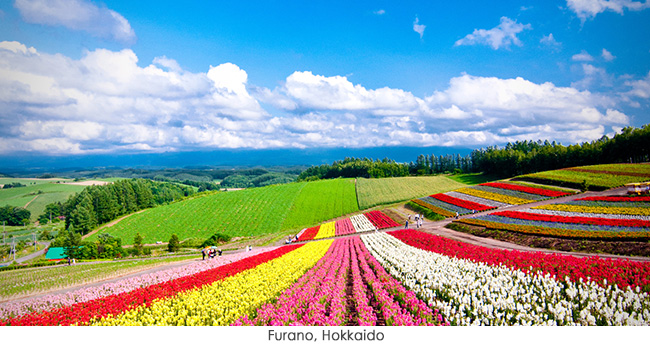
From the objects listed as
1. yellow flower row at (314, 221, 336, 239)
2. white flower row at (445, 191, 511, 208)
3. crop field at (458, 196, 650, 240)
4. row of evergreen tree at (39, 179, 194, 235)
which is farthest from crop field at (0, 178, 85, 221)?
white flower row at (445, 191, 511, 208)

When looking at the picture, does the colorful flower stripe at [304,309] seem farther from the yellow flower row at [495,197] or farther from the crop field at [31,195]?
the yellow flower row at [495,197]

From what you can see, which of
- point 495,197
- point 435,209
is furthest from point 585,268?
point 495,197

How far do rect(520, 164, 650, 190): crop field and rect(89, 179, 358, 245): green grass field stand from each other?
1372 inches

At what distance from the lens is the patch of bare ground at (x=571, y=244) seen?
15.2 metres

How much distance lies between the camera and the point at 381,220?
41594 millimetres

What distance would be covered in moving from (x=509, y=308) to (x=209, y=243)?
40347mm

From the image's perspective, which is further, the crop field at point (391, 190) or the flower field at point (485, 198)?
the crop field at point (391, 190)

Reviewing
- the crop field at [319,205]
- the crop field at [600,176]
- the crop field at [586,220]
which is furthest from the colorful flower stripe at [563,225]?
the crop field at [319,205]

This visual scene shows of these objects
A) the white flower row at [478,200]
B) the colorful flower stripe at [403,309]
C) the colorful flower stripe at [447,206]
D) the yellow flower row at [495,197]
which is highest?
the colorful flower stripe at [403,309]

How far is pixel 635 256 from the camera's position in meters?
14.5

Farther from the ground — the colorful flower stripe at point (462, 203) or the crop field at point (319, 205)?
the colorful flower stripe at point (462, 203)

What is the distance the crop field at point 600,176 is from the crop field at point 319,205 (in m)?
34.3

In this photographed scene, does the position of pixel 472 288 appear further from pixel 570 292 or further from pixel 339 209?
pixel 339 209

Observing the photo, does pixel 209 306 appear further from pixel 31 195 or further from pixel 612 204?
pixel 612 204
